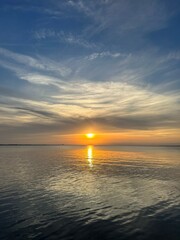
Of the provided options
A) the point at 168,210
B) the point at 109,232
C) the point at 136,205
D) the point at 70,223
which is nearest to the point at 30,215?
the point at 70,223

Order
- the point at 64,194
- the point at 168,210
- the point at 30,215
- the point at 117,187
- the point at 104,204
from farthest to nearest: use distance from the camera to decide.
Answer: the point at 117,187, the point at 64,194, the point at 104,204, the point at 168,210, the point at 30,215

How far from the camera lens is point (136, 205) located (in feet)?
92.0

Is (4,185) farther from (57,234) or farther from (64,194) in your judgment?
(57,234)

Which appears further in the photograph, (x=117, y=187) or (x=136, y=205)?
(x=117, y=187)

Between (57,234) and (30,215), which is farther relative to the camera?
(30,215)

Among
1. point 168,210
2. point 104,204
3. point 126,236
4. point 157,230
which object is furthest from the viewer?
point 104,204

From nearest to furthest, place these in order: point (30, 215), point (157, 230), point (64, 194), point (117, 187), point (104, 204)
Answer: point (157, 230), point (30, 215), point (104, 204), point (64, 194), point (117, 187)

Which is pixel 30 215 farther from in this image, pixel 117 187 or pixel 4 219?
pixel 117 187

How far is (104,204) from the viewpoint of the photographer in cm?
2833

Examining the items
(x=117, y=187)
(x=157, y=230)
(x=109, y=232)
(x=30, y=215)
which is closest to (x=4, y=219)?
(x=30, y=215)

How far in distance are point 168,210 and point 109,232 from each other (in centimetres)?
1059

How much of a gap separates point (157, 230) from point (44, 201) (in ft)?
52.4

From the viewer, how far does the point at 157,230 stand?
20469 mm

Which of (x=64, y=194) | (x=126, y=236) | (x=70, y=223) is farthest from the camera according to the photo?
(x=64, y=194)
